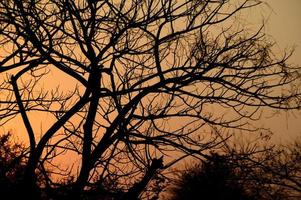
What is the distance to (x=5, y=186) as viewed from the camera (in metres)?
7.16

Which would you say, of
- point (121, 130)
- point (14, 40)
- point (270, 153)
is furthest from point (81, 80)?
point (270, 153)

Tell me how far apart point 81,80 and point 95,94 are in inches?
20.7

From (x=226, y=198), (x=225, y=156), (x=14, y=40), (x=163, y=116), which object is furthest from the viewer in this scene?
(x=226, y=198)

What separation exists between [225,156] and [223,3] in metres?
3.06

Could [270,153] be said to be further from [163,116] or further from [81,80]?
[81,80]

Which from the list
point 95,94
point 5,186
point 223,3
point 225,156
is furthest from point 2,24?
point 225,156

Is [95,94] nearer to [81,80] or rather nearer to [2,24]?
[81,80]

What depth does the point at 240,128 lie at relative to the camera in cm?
798

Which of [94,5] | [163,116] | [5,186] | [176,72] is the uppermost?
[94,5]

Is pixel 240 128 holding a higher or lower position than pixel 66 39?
lower

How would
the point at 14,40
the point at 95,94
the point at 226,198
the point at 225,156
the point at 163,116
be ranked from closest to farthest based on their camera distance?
the point at 95,94, the point at 225,156, the point at 14,40, the point at 163,116, the point at 226,198

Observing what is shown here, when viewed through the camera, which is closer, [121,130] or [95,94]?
[95,94]

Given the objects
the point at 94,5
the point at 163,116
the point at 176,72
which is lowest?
the point at 163,116

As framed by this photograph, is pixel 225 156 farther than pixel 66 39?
No
